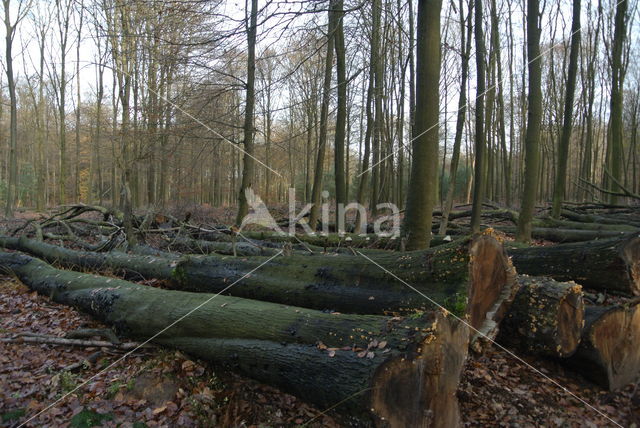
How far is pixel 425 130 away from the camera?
477 cm

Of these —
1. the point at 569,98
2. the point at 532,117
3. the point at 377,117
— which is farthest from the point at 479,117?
the point at 377,117

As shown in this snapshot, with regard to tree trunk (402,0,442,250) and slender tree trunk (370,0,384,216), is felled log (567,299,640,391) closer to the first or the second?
tree trunk (402,0,442,250)

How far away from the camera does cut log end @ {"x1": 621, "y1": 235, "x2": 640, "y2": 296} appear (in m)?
3.81

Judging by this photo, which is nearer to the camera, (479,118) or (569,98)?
(479,118)

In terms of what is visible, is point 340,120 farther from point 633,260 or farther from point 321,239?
point 633,260

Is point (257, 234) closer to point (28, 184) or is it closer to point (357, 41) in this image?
point (357, 41)

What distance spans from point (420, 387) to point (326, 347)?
2.28ft

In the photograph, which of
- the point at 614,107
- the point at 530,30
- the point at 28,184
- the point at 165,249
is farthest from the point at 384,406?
the point at 28,184

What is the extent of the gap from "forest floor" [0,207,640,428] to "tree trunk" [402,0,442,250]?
5.81 feet

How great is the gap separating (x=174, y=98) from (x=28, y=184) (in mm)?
31719

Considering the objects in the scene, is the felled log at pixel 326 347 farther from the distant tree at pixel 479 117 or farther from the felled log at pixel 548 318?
the distant tree at pixel 479 117

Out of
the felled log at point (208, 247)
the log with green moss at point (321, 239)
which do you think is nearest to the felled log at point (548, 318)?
the log with green moss at point (321, 239)

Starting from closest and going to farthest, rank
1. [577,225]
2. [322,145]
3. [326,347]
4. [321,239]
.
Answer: [326,347] → [321,239] → [577,225] → [322,145]

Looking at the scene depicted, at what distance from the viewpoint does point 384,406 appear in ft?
7.32
